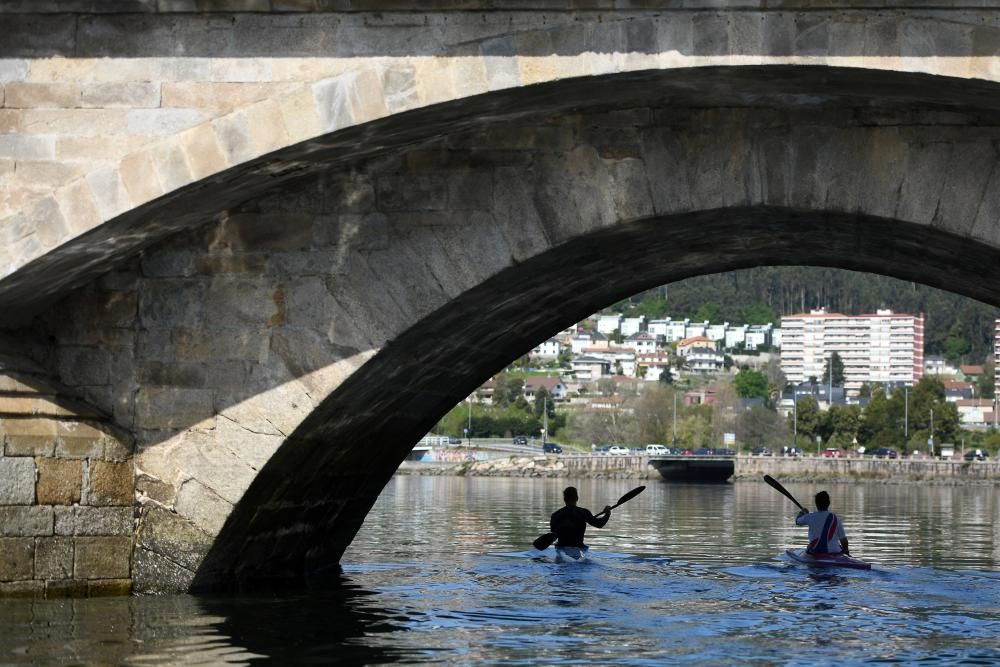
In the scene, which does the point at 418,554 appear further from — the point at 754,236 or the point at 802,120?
the point at 802,120

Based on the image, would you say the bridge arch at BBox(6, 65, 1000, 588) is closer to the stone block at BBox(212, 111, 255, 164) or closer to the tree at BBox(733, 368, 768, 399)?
the stone block at BBox(212, 111, 255, 164)

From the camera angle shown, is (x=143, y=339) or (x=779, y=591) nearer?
(x=143, y=339)

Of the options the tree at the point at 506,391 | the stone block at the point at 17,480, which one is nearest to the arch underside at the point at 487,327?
the stone block at the point at 17,480

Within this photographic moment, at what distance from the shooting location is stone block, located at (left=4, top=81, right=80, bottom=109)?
11.1 metres

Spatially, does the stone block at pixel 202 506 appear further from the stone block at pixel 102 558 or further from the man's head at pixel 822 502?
the man's head at pixel 822 502

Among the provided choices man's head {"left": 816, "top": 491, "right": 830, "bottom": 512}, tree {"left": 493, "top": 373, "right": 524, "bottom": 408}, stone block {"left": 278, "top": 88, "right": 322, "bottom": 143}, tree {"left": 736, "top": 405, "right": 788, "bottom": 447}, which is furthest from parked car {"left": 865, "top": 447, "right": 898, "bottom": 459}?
stone block {"left": 278, "top": 88, "right": 322, "bottom": 143}

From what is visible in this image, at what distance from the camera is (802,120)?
1144cm

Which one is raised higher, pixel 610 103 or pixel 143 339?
pixel 610 103

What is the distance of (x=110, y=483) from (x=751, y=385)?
176 meters

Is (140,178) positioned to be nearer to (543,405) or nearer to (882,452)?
(882,452)

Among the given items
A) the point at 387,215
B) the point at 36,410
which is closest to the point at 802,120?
the point at 387,215

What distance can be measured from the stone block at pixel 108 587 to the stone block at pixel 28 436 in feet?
3.39

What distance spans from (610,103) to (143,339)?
13.1ft

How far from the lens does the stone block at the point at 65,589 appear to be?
1231 cm
